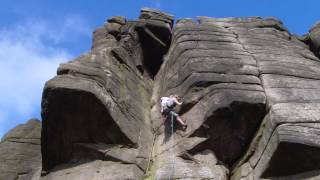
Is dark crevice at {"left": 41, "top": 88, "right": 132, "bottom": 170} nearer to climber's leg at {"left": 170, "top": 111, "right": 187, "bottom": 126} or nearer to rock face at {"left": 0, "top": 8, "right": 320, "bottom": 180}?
rock face at {"left": 0, "top": 8, "right": 320, "bottom": 180}

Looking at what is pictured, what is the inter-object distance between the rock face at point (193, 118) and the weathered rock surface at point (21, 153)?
154 mm

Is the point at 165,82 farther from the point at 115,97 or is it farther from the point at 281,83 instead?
the point at 281,83

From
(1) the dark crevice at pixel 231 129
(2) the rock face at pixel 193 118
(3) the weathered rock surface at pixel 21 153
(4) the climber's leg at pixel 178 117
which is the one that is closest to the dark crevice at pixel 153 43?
(2) the rock face at pixel 193 118

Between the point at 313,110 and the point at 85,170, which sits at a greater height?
the point at 313,110

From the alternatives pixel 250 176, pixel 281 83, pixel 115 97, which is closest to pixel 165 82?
pixel 115 97

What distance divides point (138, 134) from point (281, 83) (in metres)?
3.59

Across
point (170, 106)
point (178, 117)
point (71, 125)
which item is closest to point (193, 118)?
point (178, 117)

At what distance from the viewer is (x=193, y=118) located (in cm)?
1332

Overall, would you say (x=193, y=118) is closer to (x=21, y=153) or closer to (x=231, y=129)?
(x=231, y=129)

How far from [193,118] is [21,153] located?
224 inches

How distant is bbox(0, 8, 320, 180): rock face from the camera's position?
38.8ft

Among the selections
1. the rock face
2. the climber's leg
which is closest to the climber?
the climber's leg

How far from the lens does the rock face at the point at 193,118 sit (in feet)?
38.8

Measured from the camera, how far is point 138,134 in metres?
13.9
